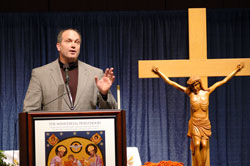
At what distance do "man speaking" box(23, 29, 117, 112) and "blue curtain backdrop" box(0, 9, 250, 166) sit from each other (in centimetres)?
337

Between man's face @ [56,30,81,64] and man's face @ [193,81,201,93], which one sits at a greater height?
man's face @ [56,30,81,64]

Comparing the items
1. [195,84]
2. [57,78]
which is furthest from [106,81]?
[195,84]

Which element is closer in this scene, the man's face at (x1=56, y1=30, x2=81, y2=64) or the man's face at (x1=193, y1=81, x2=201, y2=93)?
the man's face at (x1=56, y1=30, x2=81, y2=64)

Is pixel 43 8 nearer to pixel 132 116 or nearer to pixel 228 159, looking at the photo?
pixel 132 116

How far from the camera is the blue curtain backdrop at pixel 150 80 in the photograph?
203 inches

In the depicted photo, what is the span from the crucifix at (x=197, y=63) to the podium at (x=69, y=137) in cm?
209

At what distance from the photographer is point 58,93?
1.68 meters

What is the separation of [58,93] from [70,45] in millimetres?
278

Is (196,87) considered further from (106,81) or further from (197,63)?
(106,81)

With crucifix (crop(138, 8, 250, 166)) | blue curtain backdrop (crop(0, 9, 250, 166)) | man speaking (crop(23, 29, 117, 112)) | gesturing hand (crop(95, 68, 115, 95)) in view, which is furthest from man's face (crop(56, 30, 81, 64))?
blue curtain backdrop (crop(0, 9, 250, 166))

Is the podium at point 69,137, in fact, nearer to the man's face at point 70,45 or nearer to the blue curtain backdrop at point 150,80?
the man's face at point 70,45

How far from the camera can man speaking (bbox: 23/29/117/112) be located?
1.62 meters

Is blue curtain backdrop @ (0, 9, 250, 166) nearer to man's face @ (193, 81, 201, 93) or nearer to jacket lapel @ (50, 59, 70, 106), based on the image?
man's face @ (193, 81, 201, 93)

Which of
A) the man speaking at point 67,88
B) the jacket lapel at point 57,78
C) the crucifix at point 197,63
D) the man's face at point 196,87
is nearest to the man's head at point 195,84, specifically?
the man's face at point 196,87
